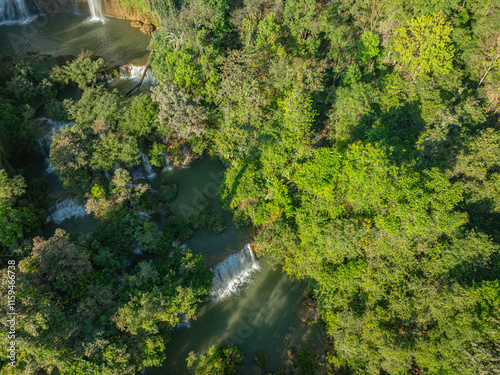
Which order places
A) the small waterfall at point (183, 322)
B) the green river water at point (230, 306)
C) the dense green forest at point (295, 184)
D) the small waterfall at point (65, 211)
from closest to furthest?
the dense green forest at point (295, 184), the green river water at point (230, 306), the small waterfall at point (183, 322), the small waterfall at point (65, 211)

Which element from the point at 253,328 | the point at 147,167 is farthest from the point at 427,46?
the point at 253,328

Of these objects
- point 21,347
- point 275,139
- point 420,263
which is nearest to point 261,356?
point 420,263

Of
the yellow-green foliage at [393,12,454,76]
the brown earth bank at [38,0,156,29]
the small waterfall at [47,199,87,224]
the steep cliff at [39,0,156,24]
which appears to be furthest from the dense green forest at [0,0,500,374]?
the steep cliff at [39,0,156,24]

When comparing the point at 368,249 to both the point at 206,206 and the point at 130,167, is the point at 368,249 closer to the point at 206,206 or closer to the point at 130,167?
the point at 206,206

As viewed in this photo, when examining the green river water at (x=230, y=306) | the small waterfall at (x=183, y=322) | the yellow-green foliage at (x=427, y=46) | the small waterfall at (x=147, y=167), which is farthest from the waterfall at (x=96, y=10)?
the small waterfall at (x=183, y=322)

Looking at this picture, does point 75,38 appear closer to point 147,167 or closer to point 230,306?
point 147,167

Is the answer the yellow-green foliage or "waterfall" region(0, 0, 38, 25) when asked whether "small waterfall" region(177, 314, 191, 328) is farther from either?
"waterfall" region(0, 0, 38, 25)

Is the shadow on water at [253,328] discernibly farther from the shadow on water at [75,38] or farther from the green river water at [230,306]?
the shadow on water at [75,38]
